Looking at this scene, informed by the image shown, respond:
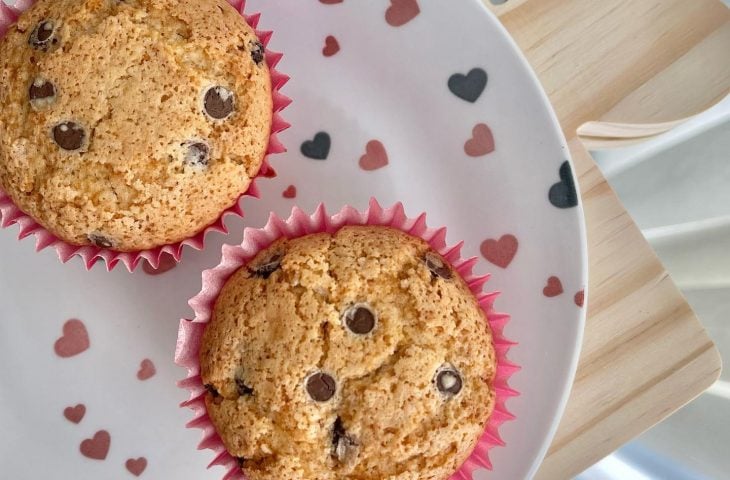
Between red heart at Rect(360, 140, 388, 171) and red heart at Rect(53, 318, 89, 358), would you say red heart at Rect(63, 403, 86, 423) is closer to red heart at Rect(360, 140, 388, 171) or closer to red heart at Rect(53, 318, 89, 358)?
red heart at Rect(53, 318, 89, 358)

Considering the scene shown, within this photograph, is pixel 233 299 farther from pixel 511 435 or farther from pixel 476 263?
pixel 511 435

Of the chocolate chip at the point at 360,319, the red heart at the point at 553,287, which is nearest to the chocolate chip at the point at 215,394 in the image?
the chocolate chip at the point at 360,319

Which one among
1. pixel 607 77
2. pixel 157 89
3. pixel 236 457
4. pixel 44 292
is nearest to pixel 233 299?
pixel 236 457

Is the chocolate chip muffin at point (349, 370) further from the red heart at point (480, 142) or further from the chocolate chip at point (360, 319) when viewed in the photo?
the red heart at point (480, 142)

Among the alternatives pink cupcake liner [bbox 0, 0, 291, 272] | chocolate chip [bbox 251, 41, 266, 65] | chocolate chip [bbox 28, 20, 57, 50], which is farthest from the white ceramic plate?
chocolate chip [bbox 28, 20, 57, 50]

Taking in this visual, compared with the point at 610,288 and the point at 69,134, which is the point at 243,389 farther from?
the point at 610,288

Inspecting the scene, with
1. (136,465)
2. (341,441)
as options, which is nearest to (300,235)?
(341,441)
